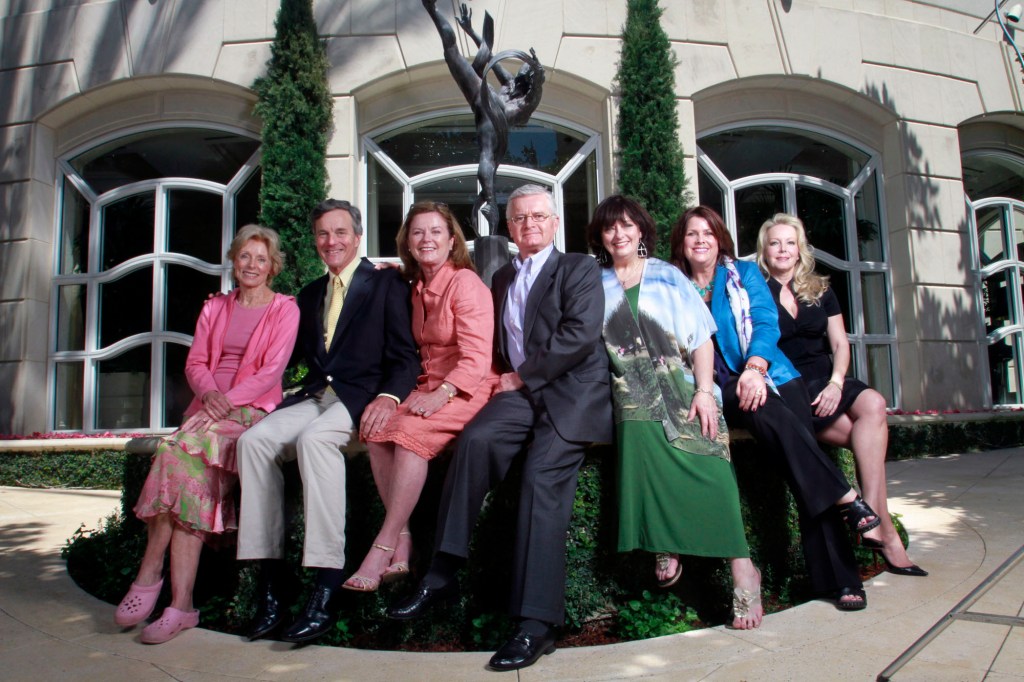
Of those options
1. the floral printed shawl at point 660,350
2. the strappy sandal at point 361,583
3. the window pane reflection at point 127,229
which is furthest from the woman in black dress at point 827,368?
the window pane reflection at point 127,229

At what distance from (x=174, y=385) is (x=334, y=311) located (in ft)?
19.6

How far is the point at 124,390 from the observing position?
28.8ft

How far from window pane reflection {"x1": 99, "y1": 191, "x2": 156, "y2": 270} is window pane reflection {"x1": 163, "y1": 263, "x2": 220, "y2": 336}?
543mm

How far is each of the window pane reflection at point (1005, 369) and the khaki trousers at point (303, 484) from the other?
9774mm

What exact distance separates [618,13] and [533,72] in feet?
14.4

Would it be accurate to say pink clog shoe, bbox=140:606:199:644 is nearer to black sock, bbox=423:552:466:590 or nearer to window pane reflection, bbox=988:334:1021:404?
black sock, bbox=423:552:466:590

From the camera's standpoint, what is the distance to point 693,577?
10.6 ft

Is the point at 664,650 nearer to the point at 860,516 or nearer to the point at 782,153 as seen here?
the point at 860,516

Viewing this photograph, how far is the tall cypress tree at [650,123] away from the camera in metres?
8.10

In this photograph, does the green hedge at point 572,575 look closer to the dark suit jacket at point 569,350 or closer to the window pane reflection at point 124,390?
the dark suit jacket at point 569,350

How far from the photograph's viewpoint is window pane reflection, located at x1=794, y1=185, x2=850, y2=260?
952 centimetres

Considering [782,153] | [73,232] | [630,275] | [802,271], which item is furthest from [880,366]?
[73,232]

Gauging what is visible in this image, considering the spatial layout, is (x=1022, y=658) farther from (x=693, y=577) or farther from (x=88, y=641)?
(x=88, y=641)

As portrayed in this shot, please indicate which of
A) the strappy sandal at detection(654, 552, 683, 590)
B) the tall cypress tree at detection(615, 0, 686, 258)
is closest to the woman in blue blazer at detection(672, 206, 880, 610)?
the strappy sandal at detection(654, 552, 683, 590)
